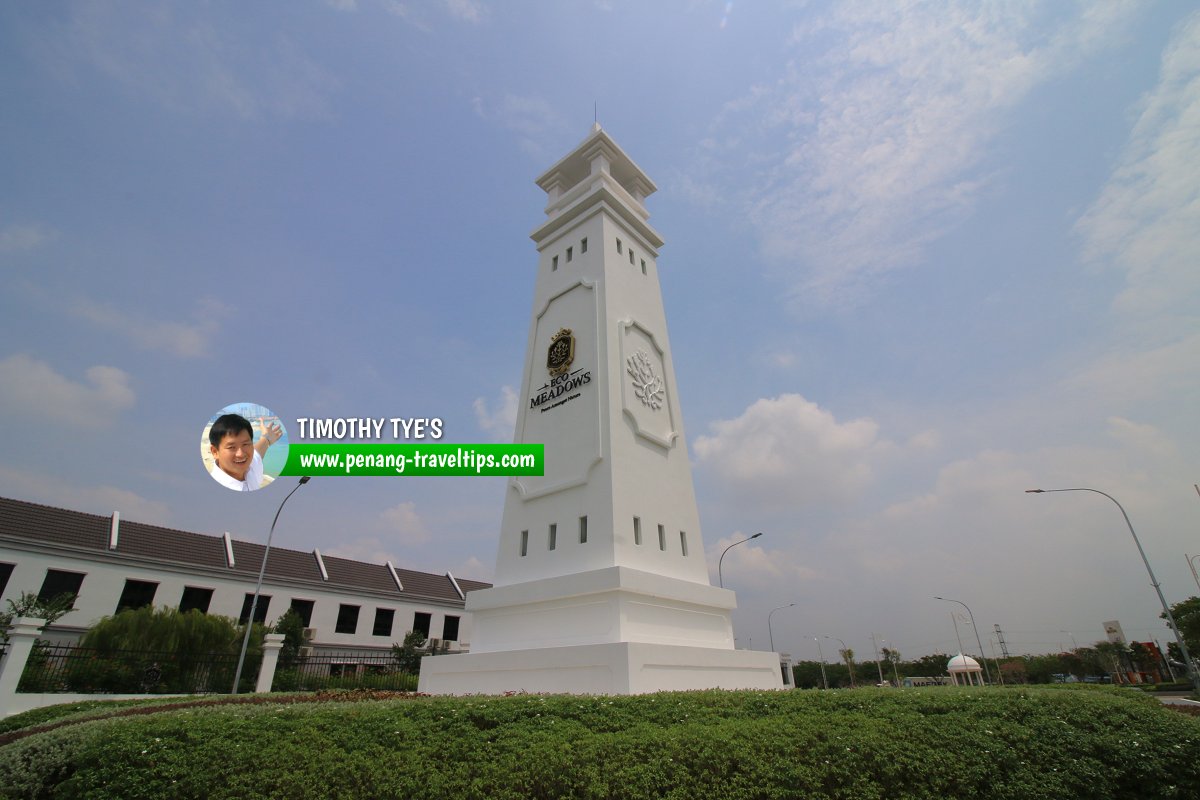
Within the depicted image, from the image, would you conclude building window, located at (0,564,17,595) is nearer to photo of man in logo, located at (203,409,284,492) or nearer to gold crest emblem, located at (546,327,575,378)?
photo of man in logo, located at (203,409,284,492)

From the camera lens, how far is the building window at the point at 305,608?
1223 inches

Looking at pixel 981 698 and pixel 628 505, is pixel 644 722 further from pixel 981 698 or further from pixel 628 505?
pixel 628 505

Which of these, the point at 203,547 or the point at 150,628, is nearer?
the point at 150,628

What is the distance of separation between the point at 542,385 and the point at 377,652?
2411 cm

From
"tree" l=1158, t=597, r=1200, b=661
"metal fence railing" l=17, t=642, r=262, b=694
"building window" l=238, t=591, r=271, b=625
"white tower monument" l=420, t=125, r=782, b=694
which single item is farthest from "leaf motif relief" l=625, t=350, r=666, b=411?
"tree" l=1158, t=597, r=1200, b=661

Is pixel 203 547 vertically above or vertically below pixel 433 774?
above

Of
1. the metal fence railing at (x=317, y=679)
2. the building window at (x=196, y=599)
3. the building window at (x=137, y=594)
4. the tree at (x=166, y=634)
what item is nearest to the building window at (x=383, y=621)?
the metal fence railing at (x=317, y=679)

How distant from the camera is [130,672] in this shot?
18.9m

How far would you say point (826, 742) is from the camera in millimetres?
6609

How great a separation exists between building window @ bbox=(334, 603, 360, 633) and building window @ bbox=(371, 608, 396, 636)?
110 cm

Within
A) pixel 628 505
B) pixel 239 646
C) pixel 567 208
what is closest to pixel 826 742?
pixel 628 505

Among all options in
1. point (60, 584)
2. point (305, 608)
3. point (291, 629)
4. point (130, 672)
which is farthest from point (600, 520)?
point (60, 584)

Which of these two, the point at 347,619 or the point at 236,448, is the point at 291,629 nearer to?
the point at 347,619

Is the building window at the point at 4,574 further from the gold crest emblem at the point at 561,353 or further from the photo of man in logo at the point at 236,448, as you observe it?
the gold crest emblem at the point at 561,353
